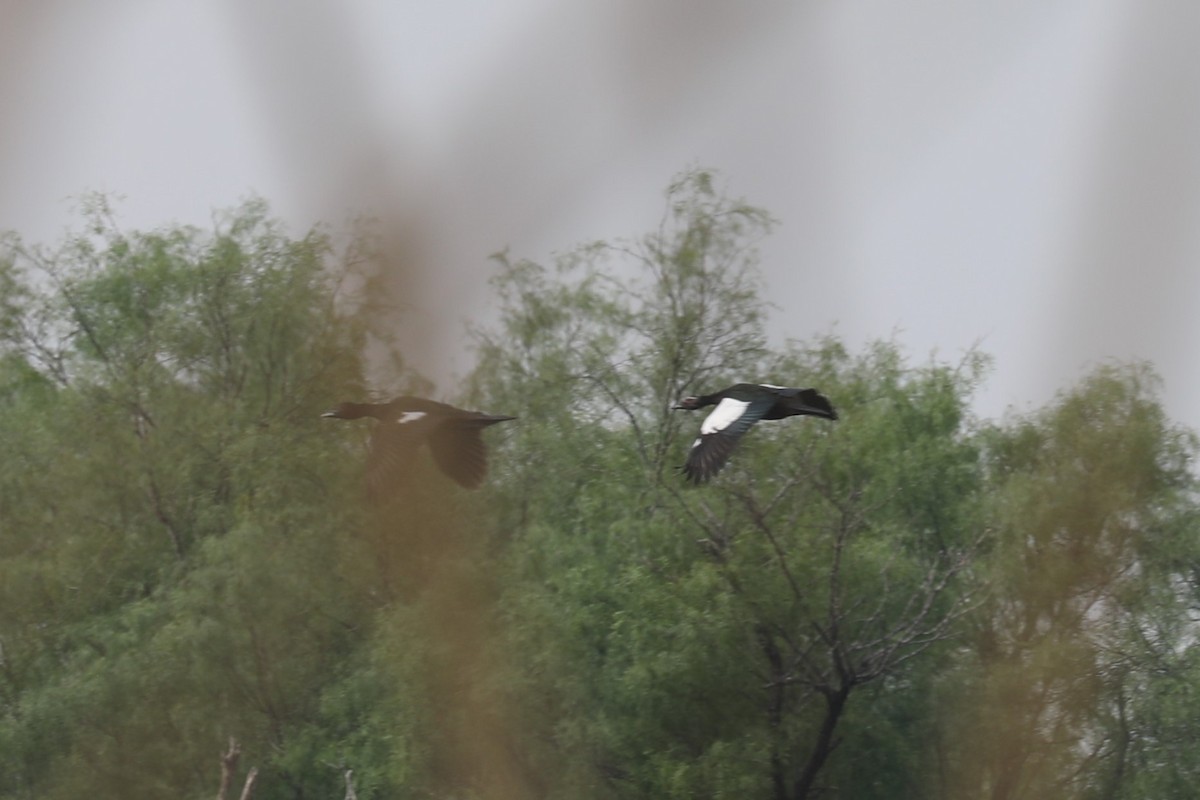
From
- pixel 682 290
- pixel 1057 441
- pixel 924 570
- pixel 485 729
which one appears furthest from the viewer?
pixel 682 290

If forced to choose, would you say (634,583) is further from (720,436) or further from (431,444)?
(431,444)

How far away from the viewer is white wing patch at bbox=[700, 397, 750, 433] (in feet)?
35.7

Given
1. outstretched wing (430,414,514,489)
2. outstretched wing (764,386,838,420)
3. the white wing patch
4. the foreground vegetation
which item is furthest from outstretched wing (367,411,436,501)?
the foreground vegetation

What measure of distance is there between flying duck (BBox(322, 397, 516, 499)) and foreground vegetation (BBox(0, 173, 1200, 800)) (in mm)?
4978

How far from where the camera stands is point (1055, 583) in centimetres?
1778

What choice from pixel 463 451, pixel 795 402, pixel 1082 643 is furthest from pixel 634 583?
pixel 463 451

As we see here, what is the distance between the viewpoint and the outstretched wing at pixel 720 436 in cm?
Result: 1055

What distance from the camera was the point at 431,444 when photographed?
7.73 metres

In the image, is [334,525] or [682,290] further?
[682,290]

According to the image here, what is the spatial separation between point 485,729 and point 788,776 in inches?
641

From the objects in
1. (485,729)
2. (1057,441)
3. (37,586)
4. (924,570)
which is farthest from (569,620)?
(485,729)

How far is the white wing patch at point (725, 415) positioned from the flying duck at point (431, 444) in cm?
153

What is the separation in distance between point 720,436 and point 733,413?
34 centimetres

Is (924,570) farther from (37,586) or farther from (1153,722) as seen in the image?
(37,586)
